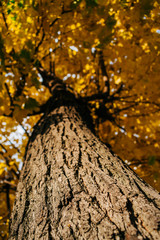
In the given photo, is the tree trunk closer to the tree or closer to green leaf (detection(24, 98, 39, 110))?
the tree

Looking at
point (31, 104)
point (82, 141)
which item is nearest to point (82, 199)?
point (82, 141)

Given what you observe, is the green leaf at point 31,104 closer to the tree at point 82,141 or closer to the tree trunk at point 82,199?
the tree at point 82,141

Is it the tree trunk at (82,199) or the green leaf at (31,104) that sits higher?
the green leaf at (31,104)

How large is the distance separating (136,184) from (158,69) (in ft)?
6.76

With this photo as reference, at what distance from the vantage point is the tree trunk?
66 centimetres

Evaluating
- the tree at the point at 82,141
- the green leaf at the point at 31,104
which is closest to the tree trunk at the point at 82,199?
the tree at the point at 82,141

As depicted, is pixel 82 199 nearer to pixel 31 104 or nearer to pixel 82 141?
pixel 82 141

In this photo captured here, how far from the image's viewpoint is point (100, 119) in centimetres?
342

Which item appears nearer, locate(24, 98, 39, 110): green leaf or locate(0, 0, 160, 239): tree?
locate(0, 0, 160, 239): tree

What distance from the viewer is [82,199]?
2.68 ft

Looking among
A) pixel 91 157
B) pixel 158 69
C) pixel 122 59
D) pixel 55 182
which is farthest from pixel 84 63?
pixel 55 182

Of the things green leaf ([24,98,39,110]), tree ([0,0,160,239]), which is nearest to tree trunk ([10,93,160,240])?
tree ([0,0,160,239])

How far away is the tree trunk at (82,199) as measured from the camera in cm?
66

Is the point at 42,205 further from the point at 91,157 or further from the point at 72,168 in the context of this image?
the point at 91,157
